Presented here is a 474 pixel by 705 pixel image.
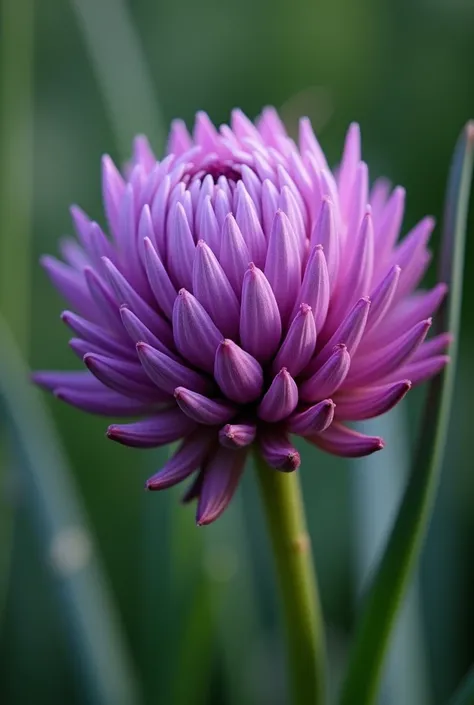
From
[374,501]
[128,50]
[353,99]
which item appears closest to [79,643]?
[374,501]

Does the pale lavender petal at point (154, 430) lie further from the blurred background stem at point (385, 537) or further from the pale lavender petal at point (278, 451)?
the blurred background stem at point (385, 537)

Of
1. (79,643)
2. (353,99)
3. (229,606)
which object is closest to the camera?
(79,643)

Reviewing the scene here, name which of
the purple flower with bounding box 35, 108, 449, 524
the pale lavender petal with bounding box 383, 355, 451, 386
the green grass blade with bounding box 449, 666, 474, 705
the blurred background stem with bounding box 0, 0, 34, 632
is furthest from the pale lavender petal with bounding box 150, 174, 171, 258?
the blurred background stem with bounding box 0, 0, 34, 632

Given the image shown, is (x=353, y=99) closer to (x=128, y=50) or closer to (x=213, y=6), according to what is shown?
(x=213, y=6)

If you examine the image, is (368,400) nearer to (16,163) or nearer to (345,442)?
(345,442)

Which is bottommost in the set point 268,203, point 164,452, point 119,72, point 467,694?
point 467,694

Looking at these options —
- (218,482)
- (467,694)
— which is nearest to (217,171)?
(218,482)
